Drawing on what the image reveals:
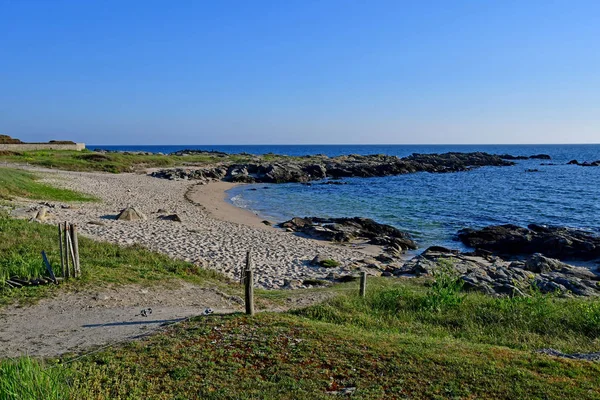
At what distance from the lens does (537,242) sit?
27.6 metres

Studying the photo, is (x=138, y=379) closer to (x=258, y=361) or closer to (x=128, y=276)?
(x=258, y=361)

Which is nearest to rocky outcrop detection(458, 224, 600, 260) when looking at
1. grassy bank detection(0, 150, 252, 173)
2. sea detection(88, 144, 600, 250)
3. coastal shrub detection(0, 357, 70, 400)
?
sea detection(88, 144, 600, 250)

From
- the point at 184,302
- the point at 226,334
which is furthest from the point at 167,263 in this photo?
the point at 226,334

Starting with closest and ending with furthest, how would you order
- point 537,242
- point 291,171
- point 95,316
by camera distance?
point 95,316 → point 537,242 → point 291,171

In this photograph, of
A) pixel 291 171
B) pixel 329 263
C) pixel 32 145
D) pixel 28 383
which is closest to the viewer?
pixel 28 383

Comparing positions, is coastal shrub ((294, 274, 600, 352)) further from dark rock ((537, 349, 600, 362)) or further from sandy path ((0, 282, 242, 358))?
sandy path ((0, 282, 242, 358))

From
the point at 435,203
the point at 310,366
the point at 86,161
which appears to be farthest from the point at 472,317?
the point at 86,161

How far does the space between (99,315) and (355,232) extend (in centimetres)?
2086

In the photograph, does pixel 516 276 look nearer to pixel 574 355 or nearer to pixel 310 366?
pixel 574 355

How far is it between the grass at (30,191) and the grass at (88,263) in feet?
41.7

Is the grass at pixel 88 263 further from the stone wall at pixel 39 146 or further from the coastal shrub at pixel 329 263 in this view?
the stone wall at pixel 39 146

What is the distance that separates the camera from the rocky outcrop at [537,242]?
26.5 metres

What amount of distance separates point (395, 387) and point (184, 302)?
718cm

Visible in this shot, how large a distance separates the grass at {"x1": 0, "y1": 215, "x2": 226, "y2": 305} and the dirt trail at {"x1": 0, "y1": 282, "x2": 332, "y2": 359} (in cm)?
74
